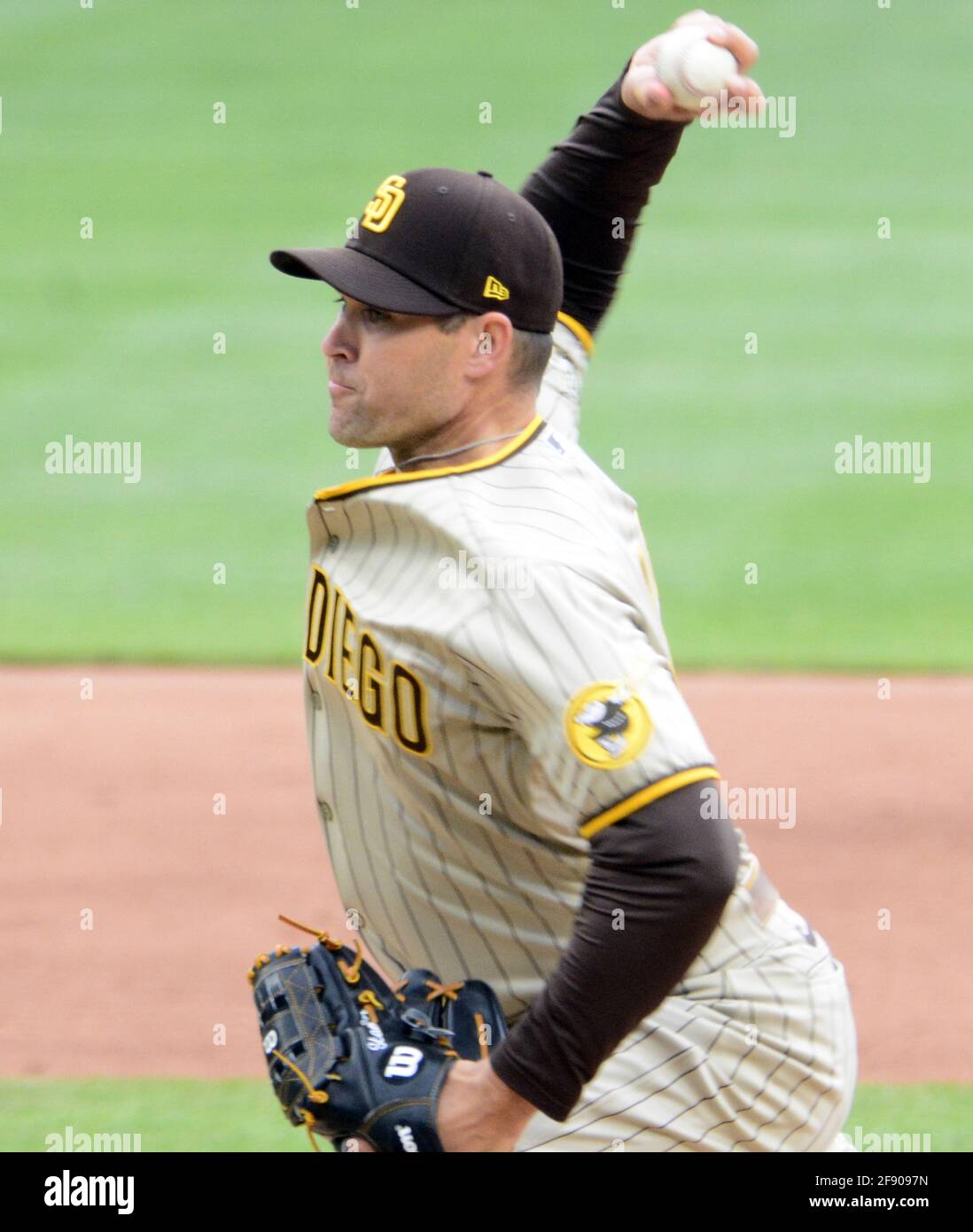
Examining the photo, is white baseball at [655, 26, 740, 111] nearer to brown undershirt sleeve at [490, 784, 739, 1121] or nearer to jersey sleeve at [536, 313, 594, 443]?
jersey sleeve at [536, 313, 594, 443]

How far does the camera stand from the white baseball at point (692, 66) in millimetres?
2949

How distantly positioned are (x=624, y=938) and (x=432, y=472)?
728 mm

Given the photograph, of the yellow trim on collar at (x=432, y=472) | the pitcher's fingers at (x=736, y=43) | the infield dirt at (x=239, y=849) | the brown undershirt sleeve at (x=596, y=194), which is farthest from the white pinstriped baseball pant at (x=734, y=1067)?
the infield dirt at (x=239, y=849)

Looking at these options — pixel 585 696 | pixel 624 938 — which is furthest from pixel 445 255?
pixel 624 938

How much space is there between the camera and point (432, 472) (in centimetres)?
257

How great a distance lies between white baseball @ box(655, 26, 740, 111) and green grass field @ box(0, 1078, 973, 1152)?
104 inches

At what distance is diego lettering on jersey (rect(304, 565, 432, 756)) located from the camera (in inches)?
98.0

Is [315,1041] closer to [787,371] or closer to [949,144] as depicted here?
[787,371]

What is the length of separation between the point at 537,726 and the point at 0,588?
9623 millimetres

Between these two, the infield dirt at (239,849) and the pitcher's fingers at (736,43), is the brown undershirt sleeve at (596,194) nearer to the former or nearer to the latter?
the pitcher's fingers at (736,43)

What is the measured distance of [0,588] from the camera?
37.5 feet

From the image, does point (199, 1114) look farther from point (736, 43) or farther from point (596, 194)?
point (736, 43)
